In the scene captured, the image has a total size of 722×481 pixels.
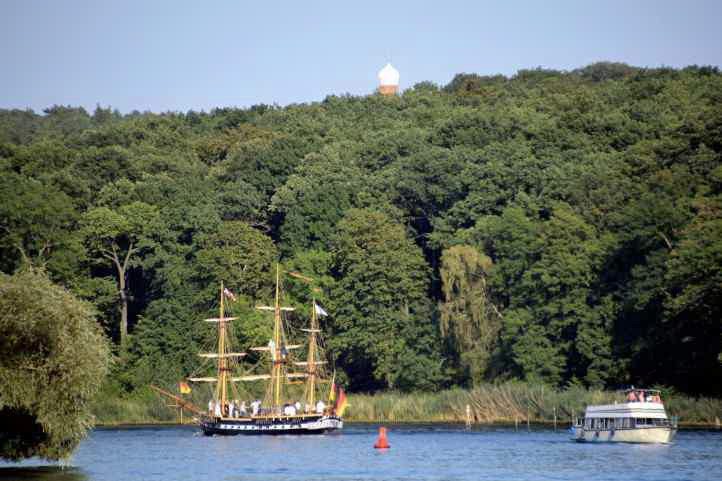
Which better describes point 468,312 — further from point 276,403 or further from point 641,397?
point 641,397

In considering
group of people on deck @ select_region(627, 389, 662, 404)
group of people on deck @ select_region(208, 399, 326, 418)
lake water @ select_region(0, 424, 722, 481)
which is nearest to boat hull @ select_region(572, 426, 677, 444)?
lake water @ select_region(0, 424, 722, 481)

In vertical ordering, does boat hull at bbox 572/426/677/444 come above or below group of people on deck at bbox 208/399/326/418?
below

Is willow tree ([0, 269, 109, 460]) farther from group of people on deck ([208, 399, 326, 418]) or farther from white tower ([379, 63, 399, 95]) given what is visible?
white tower ([379, 63, 399, 95])

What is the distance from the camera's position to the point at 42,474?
186 feet

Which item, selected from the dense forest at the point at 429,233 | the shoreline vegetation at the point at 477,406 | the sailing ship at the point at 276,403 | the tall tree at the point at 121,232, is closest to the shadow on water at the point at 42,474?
the sailing ship at the point at 276,403

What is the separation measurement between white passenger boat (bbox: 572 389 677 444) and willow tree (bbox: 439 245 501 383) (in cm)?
2156

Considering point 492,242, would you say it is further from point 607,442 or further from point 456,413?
point 607,442

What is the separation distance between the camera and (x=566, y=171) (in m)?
114

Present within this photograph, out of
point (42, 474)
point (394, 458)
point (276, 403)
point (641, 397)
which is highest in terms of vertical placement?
point (276, 403)

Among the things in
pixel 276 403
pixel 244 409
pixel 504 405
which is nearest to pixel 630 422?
pixel 504 405

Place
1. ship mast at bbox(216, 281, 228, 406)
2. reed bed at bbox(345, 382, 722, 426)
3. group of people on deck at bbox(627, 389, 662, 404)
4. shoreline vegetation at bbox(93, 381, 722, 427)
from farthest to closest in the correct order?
ship mast at bbox(216, 281, 228, 406)
shoreline vegetation at bbox(93, 381, 722, 427)
reed bed at bbox(345, 382, 722, 426)
group of people on deck at bbox(627, 389, 662, 404)

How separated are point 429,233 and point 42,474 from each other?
6784 cm

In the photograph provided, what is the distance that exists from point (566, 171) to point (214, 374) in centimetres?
3162

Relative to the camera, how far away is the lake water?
2379 inches
